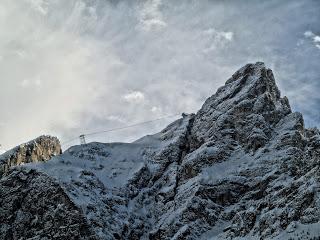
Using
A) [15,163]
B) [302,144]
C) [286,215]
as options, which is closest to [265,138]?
[302,144]

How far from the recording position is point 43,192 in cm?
9000

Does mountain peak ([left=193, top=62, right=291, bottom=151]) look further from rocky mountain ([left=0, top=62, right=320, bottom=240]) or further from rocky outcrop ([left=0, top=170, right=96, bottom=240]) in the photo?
rocky outcrop ([left=0, top=170, right=96, bottom=240])

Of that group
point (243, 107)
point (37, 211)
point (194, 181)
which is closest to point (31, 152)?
point (37, 211)

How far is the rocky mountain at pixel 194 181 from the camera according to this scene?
78.4m

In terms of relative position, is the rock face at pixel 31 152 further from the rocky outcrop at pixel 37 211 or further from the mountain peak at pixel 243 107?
the mountain peak at pixel 243 107

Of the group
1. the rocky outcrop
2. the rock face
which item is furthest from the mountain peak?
the rock face

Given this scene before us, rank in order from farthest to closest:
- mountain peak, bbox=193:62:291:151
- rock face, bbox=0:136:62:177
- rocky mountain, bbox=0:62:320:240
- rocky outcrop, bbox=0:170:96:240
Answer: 1. rock face, bbox=0:136:62:177
2. mountain peak, bbox=193:62:291:151
3. rocky outcrop, bbox=0:170:96:240
4. rocky mountain, bbox=0:62:320:240

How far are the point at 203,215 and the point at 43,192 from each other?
86.9ft

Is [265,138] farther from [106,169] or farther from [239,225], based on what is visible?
[106,169]

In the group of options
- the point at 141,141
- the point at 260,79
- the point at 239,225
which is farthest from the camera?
the point at 141,141

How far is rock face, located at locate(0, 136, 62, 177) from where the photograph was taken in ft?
351

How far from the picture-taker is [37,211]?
88.4 meters

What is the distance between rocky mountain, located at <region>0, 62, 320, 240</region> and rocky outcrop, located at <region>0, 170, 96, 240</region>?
0.16m

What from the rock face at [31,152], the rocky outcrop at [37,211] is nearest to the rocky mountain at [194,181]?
the rocky outcrop at [37,211]
